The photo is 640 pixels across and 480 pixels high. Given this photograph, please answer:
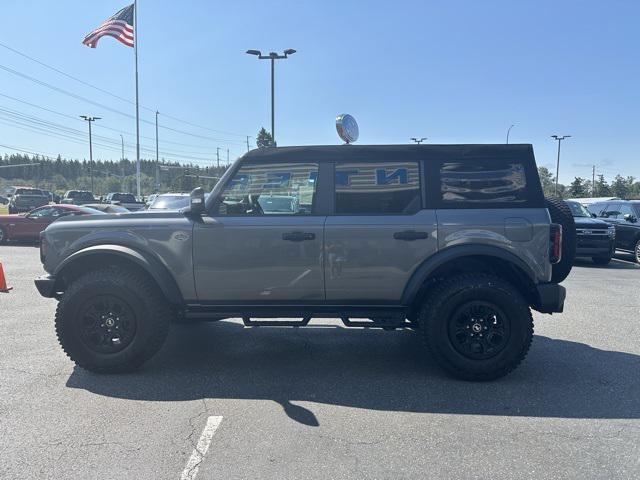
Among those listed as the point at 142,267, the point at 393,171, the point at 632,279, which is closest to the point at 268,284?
the point at 142,267

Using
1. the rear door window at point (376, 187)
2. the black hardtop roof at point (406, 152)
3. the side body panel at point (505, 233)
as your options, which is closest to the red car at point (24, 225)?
the black hardtop roof at point (406, 152)

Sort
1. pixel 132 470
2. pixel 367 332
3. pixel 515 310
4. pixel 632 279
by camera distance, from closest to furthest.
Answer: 1. pixel 132 470
2. pixel 515 310
3. pixel 367 332
4. pixel 632 279

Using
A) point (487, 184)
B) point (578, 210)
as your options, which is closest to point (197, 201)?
point (487, 184)

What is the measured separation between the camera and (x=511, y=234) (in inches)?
169

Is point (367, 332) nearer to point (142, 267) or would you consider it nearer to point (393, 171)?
point (393, 171)

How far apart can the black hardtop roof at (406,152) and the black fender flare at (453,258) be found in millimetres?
867

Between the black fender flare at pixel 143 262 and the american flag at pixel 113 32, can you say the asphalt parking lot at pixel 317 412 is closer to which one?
the black fender flare at pixel 143 262

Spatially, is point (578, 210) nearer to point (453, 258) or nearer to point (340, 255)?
point (453, 258)

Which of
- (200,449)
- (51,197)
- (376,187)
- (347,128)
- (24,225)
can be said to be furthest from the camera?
Answer: (51,197)

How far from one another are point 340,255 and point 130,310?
2.00 meters

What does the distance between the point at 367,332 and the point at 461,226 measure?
87.2 inches

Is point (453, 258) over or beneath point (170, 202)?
beneath

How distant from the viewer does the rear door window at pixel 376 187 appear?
443cm

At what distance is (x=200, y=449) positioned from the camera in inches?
125
